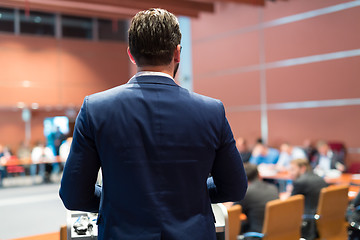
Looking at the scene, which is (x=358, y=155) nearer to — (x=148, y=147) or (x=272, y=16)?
(x=272, y=16)

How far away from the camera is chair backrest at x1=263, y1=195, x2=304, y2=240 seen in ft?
10.0

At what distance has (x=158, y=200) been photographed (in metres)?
1.08

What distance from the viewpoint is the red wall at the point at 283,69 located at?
25.6 feet

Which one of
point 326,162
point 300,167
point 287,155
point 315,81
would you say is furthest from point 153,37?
point 315,81

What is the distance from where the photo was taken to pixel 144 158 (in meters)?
1.08

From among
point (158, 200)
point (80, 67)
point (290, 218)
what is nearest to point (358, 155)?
point (290, 218)

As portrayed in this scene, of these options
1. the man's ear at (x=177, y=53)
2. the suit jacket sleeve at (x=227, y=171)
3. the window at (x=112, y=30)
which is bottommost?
the suit jacket sleeve at (x=227, y=171)

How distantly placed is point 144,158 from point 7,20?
41.4ft

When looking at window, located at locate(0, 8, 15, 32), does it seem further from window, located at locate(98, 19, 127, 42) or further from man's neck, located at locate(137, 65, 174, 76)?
man's neck, located at locate(137, 65, 174, 76)

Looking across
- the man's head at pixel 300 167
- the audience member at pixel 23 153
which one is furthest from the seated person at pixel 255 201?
the audience member at pixel 23 153

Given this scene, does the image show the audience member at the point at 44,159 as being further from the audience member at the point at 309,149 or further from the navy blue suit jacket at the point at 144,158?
the navy blue suit jacket at the point at 144,158

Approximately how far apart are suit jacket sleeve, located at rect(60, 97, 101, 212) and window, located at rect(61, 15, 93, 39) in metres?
12.7

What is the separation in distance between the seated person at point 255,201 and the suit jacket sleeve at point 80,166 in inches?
110

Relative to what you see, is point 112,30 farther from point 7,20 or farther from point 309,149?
point 309,149
